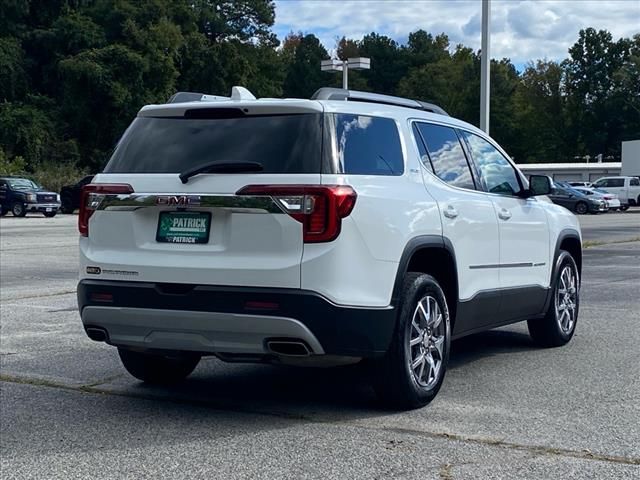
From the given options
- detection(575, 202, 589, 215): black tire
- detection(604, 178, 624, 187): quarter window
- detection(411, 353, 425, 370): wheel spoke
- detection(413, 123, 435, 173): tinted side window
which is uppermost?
detection(413, 123, 435, 173): tinted side window

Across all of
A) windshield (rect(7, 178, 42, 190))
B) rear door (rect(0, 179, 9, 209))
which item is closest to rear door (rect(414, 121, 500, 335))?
windshield (rect(7, 178, 42, 190))

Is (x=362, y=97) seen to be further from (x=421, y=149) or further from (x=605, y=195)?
(x=605, y=195)

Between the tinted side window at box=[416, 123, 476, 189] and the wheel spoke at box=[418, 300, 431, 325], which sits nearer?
the wheel spoke at box=[418, 300, 431, 325]

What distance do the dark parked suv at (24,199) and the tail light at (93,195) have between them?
3689cm

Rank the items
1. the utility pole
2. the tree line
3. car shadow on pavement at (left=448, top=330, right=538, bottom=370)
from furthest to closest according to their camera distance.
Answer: the tree line → the utility pole → car shadow on pavement at (left=448, top=330, right=538, bottom=370)

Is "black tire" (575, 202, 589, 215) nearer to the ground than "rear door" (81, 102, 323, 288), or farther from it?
nearer to the ground

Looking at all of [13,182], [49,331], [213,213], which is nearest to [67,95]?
[13,182]

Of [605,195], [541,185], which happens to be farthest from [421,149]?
[605,195]

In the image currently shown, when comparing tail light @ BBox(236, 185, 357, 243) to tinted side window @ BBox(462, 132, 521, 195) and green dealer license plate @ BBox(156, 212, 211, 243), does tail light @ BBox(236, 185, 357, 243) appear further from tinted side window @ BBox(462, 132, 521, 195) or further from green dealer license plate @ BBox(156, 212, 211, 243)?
tinted side window @ BBox(462, 132, 521, 195)

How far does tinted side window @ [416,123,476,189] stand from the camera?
6727mm

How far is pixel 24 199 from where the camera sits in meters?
41.8

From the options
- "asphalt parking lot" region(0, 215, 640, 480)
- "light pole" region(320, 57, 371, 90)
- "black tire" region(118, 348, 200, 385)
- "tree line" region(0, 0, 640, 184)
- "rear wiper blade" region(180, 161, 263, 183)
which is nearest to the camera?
"asphalt parking lot" region(0, 215, 640, 480)

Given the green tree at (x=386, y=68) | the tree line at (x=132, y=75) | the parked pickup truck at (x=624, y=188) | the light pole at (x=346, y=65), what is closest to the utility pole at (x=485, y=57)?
the light pole at (x=346, y=65)

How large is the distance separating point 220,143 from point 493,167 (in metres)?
2.65
